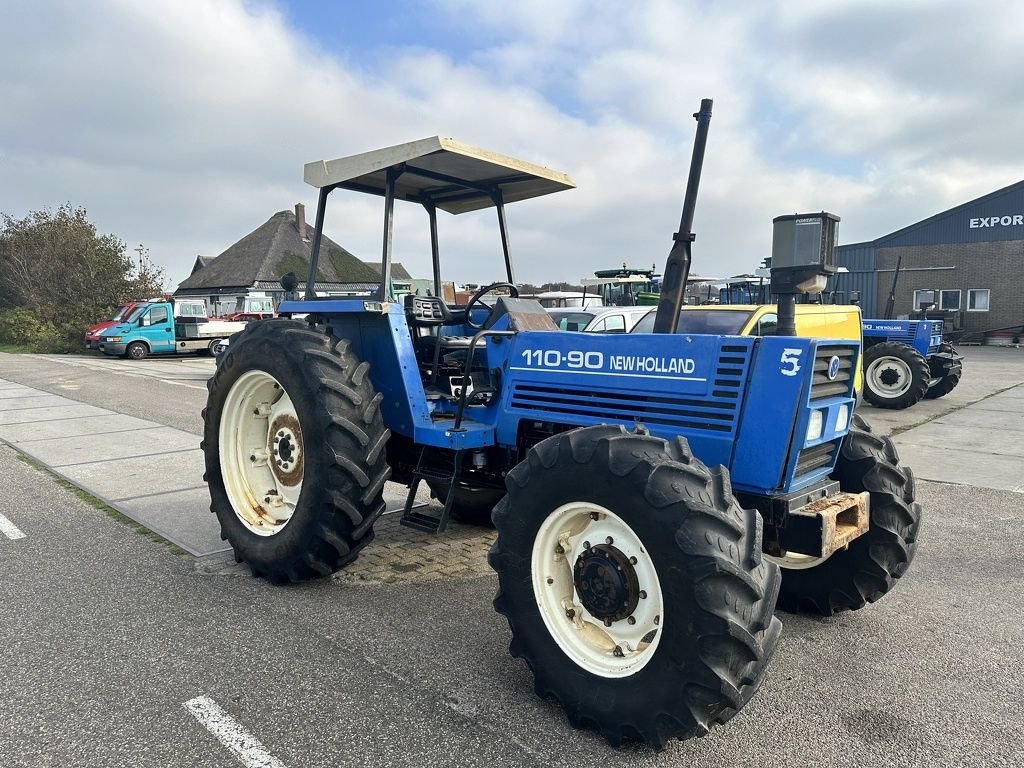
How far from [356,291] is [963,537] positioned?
15.8 feet

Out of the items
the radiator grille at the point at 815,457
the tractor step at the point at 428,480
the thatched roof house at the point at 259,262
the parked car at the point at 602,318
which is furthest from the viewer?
the thatched roof house at the point at 259,262

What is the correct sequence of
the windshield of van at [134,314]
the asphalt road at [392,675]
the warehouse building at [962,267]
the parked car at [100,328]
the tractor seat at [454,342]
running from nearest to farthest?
the asphalt road at [392,675], the tractor seat at [454,342], the windshield of van at [134,314], the parked car at [100,328], the warehouse building at [962,267]

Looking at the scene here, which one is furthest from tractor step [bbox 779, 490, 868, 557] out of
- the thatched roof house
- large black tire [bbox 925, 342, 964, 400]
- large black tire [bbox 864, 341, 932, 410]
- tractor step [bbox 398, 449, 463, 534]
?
the thatched roof house

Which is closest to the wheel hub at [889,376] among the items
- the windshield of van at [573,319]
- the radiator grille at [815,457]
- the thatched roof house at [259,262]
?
the windshield of van at [573,319]

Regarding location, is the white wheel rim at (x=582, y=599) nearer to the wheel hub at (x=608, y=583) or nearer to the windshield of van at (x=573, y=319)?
the wheel hub at (x=608, y=583)

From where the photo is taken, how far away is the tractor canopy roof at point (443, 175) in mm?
4156

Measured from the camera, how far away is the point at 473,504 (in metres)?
5.31

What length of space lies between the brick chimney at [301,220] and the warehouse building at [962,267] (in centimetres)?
3146

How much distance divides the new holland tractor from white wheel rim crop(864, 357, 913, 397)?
9.76 meters

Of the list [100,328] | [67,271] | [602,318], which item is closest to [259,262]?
[67,271]

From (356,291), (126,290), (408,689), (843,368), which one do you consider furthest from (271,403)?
(126,290)

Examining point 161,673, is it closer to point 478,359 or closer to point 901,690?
point 478,359

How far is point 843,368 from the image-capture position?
3.41 m

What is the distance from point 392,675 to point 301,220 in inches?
1870
